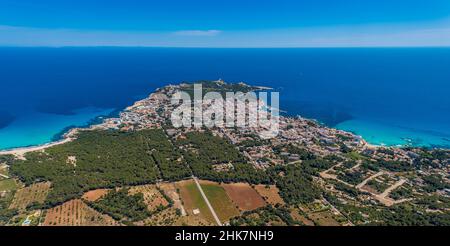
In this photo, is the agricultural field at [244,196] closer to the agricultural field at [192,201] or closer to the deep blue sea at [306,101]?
the agricultural field at [192,201]

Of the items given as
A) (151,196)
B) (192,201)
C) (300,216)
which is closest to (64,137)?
(151,196)

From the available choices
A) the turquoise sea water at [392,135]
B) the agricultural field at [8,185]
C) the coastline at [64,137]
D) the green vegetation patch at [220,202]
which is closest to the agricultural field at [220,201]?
the green vegetation patch at [220,202]

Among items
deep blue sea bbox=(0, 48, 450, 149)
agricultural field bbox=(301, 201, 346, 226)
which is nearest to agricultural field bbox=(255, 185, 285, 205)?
agricultural field bbox=(301, 201, 346, 226)

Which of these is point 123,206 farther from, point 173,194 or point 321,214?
point 321,214

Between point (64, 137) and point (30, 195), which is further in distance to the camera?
point (64, 137)

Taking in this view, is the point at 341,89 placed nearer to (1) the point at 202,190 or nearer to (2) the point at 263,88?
(2) the point at 263,88
